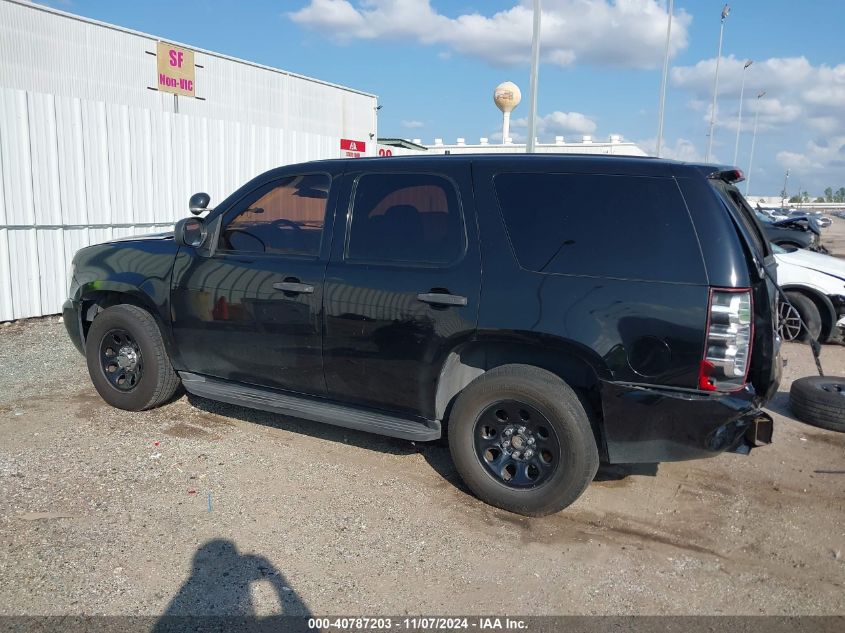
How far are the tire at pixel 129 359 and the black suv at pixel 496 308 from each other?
0.13 meters

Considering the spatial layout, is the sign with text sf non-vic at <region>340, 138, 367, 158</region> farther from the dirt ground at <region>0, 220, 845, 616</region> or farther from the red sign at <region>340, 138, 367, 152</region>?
the dirt ground at <region>0, 220, 845, 616</region>

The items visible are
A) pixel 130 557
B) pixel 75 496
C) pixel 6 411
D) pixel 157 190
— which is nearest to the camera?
pixel 130 557

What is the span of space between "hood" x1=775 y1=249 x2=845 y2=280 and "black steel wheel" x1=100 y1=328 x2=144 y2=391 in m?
7.79

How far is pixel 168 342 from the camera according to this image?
5078 mm

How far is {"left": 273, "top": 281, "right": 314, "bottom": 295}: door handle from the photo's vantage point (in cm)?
436

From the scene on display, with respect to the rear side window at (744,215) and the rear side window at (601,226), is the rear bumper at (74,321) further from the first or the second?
the rear side window at (744,215)

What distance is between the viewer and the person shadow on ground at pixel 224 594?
292 cm

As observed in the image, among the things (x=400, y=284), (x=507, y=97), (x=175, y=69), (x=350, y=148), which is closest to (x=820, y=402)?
(x=400, y=284)

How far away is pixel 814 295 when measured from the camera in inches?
344

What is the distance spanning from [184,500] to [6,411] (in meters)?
2.44

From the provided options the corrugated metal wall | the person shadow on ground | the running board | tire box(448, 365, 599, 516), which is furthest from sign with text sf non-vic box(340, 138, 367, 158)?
the person shadow on ground

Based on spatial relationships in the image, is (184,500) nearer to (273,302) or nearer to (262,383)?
(262,383)

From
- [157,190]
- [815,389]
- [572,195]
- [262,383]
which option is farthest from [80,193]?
[815,389]

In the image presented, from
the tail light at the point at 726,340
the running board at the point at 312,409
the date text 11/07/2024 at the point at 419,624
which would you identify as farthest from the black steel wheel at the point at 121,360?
the tail light at the point at 726,340
